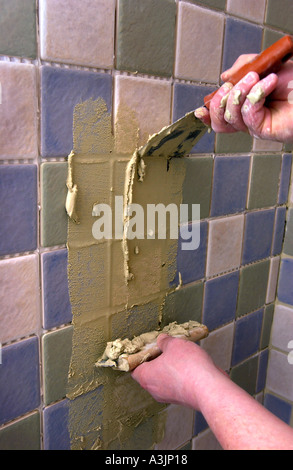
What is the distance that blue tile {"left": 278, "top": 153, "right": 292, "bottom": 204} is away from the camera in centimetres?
123

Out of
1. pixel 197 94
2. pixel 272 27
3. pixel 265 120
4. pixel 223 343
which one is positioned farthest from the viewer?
pixel 223 343

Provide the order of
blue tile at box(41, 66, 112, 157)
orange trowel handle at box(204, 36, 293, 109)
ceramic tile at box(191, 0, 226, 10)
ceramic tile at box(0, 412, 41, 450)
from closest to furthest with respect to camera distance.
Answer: orange trowel handle at box(204, 36, 293, 109) → blue tile at box(41, 66, 112, 157) → ceramic tile at box(0, 412, 41, 450) → ceramic tile at box(191, 0, 226, 10)

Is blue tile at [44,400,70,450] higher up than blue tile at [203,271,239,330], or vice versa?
blue tile at [203,271,239,330]

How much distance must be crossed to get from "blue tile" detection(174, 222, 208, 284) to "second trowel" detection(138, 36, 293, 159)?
0.22 m

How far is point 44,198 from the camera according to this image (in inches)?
28.5

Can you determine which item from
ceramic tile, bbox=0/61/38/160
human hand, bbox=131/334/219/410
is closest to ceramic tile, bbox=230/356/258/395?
human hand, bbox=131/334/219/410

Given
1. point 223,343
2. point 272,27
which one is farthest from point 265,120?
point 223,343

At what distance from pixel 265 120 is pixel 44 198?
1.28 feet

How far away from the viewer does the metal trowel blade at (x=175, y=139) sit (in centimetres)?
79

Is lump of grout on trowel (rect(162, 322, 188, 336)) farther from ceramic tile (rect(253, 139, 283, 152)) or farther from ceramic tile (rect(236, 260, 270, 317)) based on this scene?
ceramic tile (rect(253, 139, 283, 152))

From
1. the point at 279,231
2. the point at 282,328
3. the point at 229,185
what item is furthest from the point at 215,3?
the point at 282,328

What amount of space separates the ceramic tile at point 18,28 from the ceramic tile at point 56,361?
50 centimetres

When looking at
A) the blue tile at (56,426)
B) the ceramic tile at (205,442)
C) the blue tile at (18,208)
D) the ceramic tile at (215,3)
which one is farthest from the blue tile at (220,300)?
the ceramic tile at (215,3)
